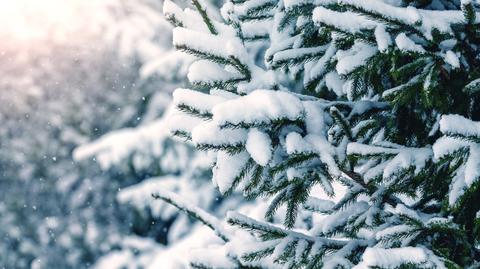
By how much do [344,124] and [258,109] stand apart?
251 millimetres

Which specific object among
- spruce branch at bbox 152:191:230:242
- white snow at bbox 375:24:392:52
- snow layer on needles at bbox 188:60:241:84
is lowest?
spruce branch at bbox 152:191:230:242

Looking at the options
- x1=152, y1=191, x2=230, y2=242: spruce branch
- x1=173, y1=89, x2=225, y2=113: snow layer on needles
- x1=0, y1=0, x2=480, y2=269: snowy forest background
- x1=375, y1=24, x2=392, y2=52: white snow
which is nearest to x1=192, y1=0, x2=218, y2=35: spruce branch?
x1=0, y1=0, x2=480, y2=269: snowy forest background

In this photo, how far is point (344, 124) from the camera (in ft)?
5.08

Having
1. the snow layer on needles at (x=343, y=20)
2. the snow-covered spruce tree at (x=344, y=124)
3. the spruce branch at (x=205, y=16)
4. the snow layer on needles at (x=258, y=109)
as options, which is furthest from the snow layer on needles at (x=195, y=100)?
the snow layer on needles at (x=343, y=20)

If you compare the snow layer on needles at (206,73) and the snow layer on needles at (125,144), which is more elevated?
the snow layer on needles at (206,73)

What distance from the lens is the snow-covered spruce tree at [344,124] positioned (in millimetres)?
1424

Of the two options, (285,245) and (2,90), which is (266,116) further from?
(2,90)

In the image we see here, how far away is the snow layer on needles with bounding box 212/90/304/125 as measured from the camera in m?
1.40

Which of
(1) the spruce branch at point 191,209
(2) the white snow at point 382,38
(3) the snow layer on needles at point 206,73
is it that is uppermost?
(2) the white snow at point 382,38

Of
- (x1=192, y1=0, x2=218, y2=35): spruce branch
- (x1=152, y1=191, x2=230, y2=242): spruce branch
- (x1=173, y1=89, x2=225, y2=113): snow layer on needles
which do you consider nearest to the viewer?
(x1=173, y1=89, x2=225, y2=113): snow layer on needles

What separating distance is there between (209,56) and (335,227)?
0.71 meters

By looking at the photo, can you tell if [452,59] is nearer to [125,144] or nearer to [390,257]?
[390,257]

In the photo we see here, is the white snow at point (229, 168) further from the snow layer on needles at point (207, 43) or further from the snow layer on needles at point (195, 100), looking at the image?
the snow layer on needles at point (207, 43)

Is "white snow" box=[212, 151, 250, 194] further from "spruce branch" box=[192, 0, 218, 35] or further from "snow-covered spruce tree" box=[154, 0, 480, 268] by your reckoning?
"spruce branch" box=[192, 0, 218, 35]
